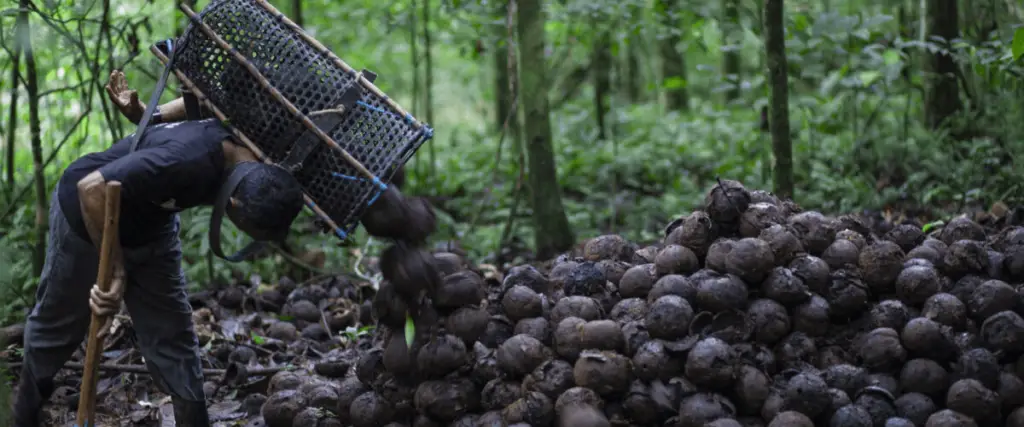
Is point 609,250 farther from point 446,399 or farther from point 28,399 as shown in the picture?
point 28,399

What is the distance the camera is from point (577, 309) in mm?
3975

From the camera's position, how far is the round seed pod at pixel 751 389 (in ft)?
11.7

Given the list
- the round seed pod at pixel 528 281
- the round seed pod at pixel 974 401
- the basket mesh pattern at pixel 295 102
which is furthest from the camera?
the round seed pod at pixel 528 281

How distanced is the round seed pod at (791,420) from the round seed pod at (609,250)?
131 centimetres

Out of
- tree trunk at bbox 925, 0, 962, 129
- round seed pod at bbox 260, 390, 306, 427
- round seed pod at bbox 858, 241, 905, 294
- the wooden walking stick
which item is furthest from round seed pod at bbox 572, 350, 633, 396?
tree trunk at bbox 925, 0, 962, 129

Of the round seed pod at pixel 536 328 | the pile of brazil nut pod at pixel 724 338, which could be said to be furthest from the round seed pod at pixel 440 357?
the round seed pod at pixel 536 328

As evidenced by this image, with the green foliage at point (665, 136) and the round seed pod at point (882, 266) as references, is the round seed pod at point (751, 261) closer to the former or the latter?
the round seed pod at point (882, 266)

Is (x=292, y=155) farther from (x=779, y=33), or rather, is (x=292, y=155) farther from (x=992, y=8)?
(x=992, y=8)

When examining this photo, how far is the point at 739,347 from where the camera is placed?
3707mm

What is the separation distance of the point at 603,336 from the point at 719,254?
2.09 feet

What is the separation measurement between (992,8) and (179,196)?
22.2 feet

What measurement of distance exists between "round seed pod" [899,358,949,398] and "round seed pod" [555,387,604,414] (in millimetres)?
1195

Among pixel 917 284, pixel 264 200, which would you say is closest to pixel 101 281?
pixel 264 200

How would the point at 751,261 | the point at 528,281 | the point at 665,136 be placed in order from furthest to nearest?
the point at 665,136, the point at 528,281, the point at 751,261
